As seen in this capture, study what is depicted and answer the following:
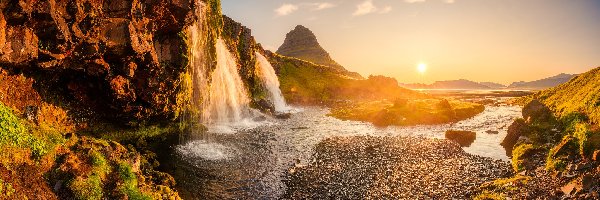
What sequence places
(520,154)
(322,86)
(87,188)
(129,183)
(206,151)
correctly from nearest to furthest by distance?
1. (87,188)
2. (129,183)
3. (520,154)
4. (206,151)
5. (322,86)

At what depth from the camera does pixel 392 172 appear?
3189 cm

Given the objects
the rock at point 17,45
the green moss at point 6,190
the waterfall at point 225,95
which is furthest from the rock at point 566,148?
the waterfall at point 225,95

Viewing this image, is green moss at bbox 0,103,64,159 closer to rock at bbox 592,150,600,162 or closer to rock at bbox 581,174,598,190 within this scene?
rock at bbox 581,174,598,190

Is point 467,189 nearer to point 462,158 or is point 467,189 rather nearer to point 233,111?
point 462,158

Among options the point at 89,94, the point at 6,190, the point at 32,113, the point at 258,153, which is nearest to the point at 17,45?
the point at 32,113

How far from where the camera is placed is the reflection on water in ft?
91.2

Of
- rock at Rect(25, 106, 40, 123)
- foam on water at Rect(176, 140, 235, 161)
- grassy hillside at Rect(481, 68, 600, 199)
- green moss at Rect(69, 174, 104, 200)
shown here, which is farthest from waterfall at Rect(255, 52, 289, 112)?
green moss at Rect(69, 174, 104, 200)

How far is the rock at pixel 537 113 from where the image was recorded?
44000 millimetres

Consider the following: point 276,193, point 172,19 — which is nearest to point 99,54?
point 172,19

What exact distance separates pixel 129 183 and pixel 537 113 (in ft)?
163

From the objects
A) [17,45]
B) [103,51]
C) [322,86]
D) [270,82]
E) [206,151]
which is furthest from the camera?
[322,86]

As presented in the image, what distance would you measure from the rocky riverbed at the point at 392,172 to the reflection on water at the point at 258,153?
2.01m

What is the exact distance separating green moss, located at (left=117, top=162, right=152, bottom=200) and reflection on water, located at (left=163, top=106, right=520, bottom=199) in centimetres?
431

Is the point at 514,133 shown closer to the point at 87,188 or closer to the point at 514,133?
the point at 514,133
